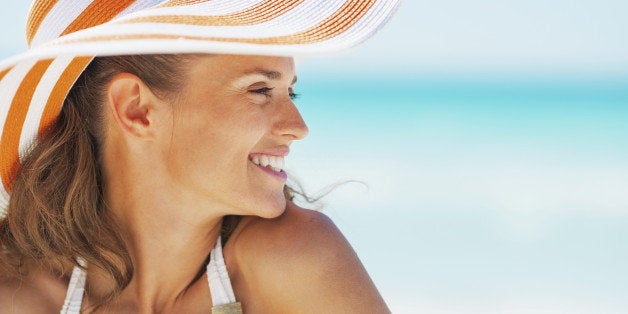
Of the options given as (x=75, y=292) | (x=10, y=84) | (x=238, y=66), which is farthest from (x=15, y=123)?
(x=238, y=66)

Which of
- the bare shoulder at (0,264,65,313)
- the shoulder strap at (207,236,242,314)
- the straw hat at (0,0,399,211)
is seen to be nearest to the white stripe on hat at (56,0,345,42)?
the straw hat at (0,0,399,211)

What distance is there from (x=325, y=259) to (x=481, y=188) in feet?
16.6

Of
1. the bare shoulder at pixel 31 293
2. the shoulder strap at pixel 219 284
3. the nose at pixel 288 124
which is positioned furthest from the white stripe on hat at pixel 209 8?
the bare shoulder at pixel 31 293

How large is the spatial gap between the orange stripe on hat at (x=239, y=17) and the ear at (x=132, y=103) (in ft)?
1.05

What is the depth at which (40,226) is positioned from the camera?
88.1 inches

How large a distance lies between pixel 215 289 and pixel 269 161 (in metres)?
0.35

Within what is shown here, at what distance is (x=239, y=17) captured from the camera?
74.4 inches

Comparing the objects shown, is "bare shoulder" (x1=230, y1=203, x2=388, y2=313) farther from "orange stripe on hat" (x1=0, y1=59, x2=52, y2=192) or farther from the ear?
"orange stripe on hat" (x1=0, y1=59, x2=52, y2=192)

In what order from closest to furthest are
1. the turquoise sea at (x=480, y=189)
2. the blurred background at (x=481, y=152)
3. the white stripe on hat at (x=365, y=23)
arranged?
the white stripe on hat at (x=365, y=23) → the turquoise sea at (x=480, y=189) → the blurred background at (x=481, y=152)

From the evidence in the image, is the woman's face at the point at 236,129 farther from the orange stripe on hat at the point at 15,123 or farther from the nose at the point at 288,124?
the orange stripe on hat at the point at 15,123

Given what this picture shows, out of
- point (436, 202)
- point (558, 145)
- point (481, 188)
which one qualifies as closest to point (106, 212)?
point (436, 202)

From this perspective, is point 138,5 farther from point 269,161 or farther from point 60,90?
point 269,161

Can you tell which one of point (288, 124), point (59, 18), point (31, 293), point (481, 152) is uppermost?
point (481, 152)

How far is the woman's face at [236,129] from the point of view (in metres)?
2.06
